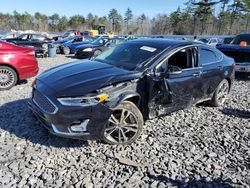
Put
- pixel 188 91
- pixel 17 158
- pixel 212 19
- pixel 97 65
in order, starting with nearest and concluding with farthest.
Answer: pixel 17 158, pixel 97 65, pixel 188 91, pixel 212 19

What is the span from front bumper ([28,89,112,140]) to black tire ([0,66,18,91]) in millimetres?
3805

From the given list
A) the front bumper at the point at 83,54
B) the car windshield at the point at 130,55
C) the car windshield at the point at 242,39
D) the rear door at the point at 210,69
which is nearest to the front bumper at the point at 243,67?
the car windshield at the point at 242,39

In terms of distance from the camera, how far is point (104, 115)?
12.4 ft

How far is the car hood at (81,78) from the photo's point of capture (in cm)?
378

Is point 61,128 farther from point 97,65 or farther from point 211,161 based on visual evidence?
point 211,161

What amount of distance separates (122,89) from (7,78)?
14.4 ft

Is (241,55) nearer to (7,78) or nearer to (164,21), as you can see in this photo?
(7,78)

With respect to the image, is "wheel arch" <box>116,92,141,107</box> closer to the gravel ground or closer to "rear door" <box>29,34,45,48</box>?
the gravel ground

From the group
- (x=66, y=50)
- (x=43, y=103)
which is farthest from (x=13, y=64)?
(x=66, y=50)

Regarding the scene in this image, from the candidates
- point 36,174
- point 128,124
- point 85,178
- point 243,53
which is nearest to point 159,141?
point 128,124

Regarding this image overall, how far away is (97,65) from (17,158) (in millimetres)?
1992

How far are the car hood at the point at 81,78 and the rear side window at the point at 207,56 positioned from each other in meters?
1.88

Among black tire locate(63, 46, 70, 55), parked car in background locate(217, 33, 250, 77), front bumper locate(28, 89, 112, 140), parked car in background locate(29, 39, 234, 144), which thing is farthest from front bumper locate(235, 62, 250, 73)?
black tire locate(63, 46, 70, 55)

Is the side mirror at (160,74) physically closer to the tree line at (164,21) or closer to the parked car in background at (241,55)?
the parked car in background at (241,55)
